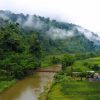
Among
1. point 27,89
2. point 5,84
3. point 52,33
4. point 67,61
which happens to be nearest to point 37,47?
point 67,61

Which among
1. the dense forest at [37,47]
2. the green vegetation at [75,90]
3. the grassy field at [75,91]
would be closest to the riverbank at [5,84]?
the dense forest at [37,47]

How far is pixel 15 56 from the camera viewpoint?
55125 mm

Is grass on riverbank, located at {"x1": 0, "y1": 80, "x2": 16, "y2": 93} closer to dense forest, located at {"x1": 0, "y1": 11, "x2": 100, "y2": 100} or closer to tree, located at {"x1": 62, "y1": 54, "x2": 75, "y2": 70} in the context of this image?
dense forest, located at {"x1": 0, "y1": 11, "x2": 100, "y2": 100}

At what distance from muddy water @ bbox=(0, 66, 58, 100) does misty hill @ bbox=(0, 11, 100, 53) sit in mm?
49414

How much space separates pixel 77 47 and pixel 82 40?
A: 10.1 m

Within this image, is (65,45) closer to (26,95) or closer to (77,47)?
(77,47)

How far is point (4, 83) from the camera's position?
44125mm

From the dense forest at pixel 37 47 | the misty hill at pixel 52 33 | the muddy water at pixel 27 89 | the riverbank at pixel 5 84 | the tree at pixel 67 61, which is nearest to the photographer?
the muddy water at pixel 27 89

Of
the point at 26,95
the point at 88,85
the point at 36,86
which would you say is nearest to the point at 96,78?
the point at 88,85

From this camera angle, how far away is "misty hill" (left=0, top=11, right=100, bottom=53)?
107706mm

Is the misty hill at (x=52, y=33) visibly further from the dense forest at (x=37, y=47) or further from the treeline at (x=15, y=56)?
the treeline at (x=15, y=56)

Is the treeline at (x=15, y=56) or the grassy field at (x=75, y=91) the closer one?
the grassy field at (x=75, y=91)

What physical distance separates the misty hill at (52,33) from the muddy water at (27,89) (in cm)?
4941

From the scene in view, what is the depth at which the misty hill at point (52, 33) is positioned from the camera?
108 m
